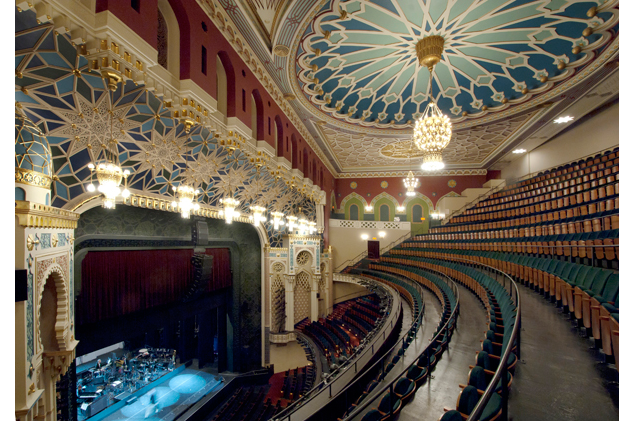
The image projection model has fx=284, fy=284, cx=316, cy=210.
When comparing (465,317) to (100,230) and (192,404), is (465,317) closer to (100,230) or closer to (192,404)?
(100,230)

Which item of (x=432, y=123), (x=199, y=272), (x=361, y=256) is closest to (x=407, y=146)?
(x=361, y=256)

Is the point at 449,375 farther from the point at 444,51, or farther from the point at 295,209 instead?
the point at 295,209

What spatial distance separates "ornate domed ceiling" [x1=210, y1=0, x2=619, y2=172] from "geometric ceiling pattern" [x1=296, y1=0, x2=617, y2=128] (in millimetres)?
22

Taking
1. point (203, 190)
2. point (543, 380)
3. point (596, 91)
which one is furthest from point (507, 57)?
point (203, 190)

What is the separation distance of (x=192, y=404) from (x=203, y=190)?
267 inches

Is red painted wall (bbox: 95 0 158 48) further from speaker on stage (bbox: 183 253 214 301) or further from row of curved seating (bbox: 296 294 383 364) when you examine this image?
row of curved seating (bbox: 296 294 383 364)

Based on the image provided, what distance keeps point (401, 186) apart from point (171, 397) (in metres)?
14.4

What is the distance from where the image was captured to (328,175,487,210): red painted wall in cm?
1608

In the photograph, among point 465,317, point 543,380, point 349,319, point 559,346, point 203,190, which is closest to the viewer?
point 543,380

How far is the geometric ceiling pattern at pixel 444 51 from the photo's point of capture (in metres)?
5.18

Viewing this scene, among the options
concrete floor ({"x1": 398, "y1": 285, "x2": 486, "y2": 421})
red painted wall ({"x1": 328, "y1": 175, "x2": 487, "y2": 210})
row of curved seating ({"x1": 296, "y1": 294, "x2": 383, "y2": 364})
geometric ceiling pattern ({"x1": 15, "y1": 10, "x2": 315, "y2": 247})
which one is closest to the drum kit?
row of curved seating ({"x1": 296, "y1": 294, "x2": 383, "y2": 364})

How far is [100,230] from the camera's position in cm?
562

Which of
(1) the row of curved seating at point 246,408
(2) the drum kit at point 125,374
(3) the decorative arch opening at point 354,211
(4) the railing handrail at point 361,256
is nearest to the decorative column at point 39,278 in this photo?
(1) the row of curved seating at point 246,408

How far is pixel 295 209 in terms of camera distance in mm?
11438
